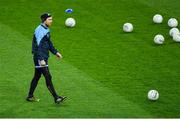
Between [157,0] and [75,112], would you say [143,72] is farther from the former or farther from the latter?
[157,0]

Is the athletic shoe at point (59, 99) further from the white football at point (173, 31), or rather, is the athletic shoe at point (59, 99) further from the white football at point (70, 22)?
the white football at point (70, 22)

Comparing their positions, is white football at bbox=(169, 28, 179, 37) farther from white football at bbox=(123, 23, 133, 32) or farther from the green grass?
white football at bbox=(123, 23, 133, 32)

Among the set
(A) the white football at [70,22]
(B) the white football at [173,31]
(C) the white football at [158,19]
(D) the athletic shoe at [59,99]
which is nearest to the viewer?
(D) the athletic shoe at [59,99]

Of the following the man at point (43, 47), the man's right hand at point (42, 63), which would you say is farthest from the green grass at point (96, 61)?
the man's right hand at point (42, 63)

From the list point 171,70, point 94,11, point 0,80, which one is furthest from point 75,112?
point 94,11

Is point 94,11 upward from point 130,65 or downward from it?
upward

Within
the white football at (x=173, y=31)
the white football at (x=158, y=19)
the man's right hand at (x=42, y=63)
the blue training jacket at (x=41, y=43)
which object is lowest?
the man's right hand at (x=42, y=63)

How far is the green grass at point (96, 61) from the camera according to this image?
16516 millimetres

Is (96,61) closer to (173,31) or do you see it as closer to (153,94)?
(173,31)

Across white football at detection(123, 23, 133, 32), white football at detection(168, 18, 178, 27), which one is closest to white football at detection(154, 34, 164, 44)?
white football at detection(123, 23, 133, 32)

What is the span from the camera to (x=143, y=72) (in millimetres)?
19547

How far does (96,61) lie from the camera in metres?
20.8

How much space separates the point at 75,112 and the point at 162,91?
3.12 m

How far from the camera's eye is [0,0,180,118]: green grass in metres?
16.5
